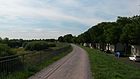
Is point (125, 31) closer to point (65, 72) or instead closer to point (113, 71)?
point (113, 71)

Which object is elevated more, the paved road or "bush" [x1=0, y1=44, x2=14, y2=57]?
"bush" [x1=0, y1=44, x2=14, y2=57]

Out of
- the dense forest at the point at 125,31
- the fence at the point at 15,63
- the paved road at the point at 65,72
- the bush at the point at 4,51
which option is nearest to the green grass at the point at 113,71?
the paved road at the point at 65,72

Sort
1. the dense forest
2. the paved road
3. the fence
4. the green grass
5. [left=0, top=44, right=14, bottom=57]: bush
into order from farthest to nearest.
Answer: the dense forest
the green grass
the paved road
[left=0, top=44, right=14, bottom=57]: bush
the fence

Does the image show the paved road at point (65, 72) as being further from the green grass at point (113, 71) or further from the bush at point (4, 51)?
the bush at point (4, 51)

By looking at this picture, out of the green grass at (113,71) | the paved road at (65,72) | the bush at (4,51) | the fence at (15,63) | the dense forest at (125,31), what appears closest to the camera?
the fence at (15,63)

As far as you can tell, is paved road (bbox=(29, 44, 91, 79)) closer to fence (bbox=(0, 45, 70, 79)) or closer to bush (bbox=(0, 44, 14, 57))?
fence (bbox=(0, 45, 70, 79))

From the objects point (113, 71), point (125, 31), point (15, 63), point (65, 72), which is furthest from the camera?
point (125, 31)

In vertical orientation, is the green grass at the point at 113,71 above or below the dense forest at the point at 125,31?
below

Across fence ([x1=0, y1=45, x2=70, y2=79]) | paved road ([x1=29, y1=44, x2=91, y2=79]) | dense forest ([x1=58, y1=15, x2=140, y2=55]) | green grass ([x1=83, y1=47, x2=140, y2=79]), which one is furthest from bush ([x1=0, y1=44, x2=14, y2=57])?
dense forest ([x1=58, y1=15, x2=140, y2=55])

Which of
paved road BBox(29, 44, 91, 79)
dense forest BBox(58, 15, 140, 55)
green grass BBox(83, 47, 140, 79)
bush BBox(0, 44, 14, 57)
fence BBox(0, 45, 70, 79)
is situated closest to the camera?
fence BBox(0, 45, 70, 79)

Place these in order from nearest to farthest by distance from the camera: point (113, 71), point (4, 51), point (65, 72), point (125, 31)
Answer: point (4, 51)
point (65, 72)
point (113, 71)
point (125, 31)

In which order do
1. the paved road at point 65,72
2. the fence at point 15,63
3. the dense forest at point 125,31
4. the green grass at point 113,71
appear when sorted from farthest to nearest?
the dense forest at point 125,31
the green grass at point 113,71
the paved road at point 65,72
the fence at point 15,63

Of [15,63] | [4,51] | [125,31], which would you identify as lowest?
[15,63]

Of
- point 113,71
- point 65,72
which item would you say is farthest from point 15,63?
point 113,71
